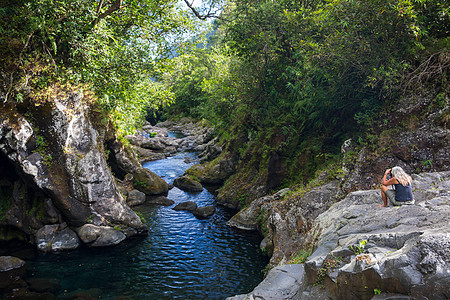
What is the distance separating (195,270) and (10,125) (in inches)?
451

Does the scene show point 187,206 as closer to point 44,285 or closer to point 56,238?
point 56,238

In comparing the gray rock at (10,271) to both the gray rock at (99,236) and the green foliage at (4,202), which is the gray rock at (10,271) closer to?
the gray rock at (99,236)

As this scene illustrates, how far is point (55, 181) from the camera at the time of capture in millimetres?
15891

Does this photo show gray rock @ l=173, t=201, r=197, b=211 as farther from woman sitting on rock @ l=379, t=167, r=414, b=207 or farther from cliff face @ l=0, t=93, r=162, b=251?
woman sitting on rock @ l=379, t=167, r=414, b=207

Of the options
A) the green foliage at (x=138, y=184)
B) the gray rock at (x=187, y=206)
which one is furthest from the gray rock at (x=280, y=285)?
the green foliage at (x=138, y=184)

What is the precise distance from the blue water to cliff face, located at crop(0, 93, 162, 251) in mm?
1356

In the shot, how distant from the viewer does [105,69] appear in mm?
17781

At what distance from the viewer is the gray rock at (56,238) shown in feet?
49.6

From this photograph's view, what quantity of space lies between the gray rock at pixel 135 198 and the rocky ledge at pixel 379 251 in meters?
14.4

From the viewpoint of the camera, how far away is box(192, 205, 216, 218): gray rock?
65.8 ft

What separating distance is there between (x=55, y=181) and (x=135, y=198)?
22.8 feet

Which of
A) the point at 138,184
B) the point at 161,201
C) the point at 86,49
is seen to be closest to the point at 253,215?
the point at 161,201

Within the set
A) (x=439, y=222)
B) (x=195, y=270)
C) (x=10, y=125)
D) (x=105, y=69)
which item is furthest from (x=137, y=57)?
(x=439, y=222)

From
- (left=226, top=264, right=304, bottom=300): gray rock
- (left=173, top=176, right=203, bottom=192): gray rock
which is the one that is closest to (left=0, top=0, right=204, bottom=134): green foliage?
(left=173, top=176, right=203, bottom=192): gray rock
